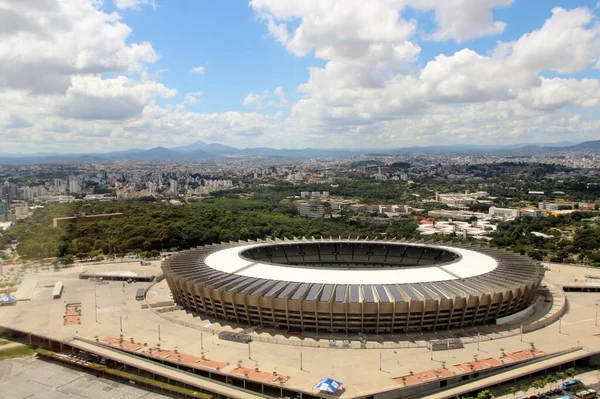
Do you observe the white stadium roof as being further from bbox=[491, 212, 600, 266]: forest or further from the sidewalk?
bbox=[491, 212, 600, 266]: forest

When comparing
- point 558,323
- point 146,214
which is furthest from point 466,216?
point 558,323

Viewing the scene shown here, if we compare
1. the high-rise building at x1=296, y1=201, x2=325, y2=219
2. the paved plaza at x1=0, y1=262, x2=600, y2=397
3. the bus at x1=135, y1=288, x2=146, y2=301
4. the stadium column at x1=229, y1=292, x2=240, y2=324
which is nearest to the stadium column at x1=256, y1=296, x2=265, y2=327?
the paved plaza at x1=0, y1=262, x2=600, y2=397

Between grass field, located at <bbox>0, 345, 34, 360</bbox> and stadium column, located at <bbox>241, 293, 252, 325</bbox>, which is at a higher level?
stadium column, located at <bbox>241, 293, 252, 325</bbox>

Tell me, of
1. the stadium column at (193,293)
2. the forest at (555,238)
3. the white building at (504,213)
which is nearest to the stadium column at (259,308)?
the stadium column at (193,293)

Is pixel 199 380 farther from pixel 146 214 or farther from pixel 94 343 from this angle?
pixel 146 214

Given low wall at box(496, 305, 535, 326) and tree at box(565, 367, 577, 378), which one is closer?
tree at box(565, 367, 577, 378)

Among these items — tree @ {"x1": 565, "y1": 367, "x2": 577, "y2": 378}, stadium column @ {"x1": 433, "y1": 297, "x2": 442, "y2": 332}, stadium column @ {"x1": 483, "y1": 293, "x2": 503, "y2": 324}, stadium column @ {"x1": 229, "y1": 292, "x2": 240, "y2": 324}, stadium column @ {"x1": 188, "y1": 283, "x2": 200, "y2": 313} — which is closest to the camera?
tree @ {"x1": 565, "y1": 367, "x2": 577, "y2": 378}

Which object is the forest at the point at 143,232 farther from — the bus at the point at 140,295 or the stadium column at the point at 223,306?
the stadium column at the point at 223,306
